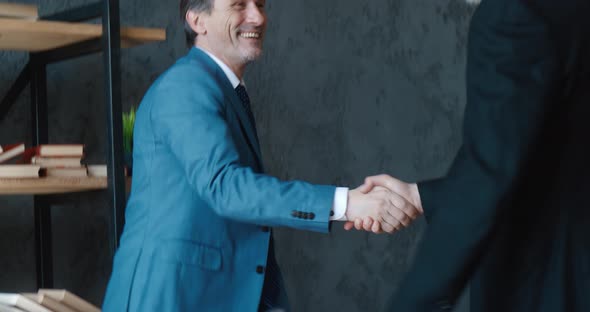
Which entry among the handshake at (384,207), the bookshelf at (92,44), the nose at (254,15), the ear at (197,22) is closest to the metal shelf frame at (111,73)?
the bookshelf at (92,44)

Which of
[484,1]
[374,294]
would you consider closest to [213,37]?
[484,1]

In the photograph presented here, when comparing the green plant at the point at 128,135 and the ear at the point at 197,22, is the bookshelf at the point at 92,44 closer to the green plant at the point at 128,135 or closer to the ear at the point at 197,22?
the green plant at the point at 128,135

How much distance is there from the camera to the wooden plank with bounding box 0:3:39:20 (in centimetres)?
267

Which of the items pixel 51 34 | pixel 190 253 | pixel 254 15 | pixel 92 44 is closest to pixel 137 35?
pixel 92 44

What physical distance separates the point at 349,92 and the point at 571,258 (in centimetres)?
228

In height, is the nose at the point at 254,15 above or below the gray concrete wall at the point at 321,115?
above

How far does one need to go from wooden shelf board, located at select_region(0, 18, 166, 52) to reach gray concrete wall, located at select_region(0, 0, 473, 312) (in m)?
0.71

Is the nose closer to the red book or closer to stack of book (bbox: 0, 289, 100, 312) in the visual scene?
the red book

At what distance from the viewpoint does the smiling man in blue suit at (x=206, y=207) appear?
194 centimetres

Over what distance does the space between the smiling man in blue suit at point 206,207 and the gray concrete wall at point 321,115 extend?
129cm

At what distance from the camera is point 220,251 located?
6.67 feet

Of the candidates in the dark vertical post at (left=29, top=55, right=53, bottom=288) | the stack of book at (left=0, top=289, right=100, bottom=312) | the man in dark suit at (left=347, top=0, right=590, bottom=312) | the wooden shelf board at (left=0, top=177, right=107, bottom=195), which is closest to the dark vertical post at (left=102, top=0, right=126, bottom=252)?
the wooden shelf board at (left=0, top=177, right=107, bottom=195)

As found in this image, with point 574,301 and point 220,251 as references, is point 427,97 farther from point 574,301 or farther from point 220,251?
point 574,301

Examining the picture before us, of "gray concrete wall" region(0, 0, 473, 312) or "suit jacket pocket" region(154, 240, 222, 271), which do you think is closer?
"suit jacket pocket" region(154, 240, 222, 271)
